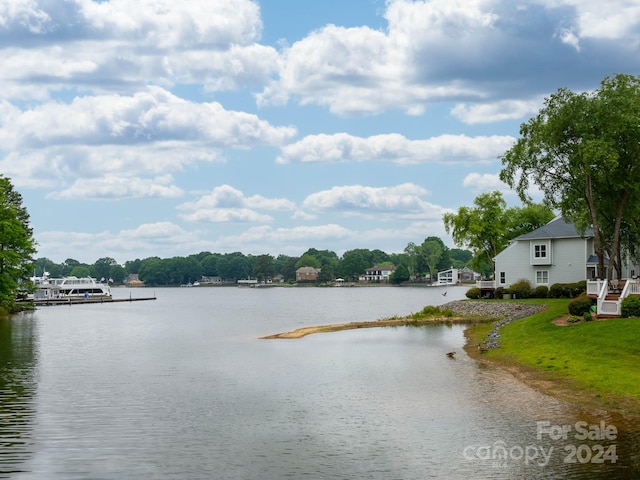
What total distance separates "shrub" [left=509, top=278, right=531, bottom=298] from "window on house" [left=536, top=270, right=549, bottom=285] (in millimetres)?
1689

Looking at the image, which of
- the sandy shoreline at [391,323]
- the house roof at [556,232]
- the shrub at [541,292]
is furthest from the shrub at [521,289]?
the sandy shoreline at [391,323]

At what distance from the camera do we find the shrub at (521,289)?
8300 centimetres

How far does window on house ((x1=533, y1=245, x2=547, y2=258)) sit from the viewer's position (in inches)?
3319

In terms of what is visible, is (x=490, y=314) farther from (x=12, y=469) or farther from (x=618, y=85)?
(x=12, y=469)

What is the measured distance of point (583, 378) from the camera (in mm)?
31844

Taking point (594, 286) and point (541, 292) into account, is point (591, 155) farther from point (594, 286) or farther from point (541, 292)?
point (541, 292)

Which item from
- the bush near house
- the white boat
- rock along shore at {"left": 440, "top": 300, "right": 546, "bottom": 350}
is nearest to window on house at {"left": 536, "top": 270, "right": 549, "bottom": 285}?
the bush near house

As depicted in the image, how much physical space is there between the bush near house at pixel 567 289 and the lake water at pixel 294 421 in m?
32.9

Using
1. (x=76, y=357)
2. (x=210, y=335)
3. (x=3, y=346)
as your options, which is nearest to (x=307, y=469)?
(x=76, y=357)

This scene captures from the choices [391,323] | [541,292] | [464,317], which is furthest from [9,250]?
[541,292]

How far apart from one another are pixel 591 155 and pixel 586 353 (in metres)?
18.8

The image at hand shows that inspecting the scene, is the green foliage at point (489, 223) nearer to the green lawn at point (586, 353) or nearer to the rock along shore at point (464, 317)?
the rock along shore at point (464, 317)

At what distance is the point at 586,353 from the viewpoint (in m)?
36.2

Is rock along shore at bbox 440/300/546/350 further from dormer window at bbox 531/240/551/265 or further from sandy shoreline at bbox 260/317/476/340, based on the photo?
dormer window at bbox 531/240/551/265
